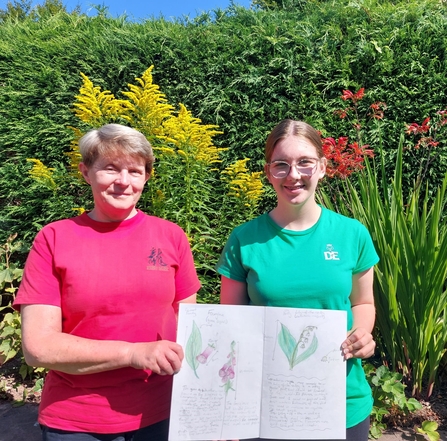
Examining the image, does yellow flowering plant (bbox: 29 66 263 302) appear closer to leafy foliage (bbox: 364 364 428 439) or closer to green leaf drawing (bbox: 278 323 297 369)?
leafy foliage (bbox: 364 364 428 439)

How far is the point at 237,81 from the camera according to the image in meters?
4.38

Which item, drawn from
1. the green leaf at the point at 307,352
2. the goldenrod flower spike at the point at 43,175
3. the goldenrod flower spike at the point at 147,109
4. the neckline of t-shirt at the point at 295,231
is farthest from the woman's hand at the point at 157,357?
the goldenrod flower spike at the point at 43,175

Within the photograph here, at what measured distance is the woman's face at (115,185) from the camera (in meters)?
1.54

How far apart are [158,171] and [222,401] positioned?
7.91ft

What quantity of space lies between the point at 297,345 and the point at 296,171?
0.62m

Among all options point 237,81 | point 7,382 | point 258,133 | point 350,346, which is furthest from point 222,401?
point 237,81

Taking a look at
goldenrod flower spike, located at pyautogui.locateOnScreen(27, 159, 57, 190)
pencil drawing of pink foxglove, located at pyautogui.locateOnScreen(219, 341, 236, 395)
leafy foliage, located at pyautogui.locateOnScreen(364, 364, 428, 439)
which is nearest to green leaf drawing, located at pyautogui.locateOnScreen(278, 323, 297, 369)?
pencil drawing of pink foxglove, located at pyautogui.locateOnScreen(219, 341, 236, 395)

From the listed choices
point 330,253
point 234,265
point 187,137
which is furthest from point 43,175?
point 330,253

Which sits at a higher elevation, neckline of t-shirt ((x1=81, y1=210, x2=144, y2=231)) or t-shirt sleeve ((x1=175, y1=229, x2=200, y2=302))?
neckline of t-shirt ((x1=81, y1=210, x2=144, y2=231))

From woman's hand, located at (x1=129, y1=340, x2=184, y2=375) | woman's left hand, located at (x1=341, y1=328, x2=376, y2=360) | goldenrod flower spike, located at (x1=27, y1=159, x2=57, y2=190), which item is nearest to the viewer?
woman's hand, located at (x1=129, y1=340, x2=184, y2=375)

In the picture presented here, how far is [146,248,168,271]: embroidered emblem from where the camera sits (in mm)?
1541

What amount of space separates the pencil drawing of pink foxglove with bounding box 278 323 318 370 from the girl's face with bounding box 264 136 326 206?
0.46 metres

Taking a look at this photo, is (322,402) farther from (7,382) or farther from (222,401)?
(7,382)

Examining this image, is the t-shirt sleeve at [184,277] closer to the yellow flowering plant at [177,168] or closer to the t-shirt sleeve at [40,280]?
the t-shirt sleeve at [40,280]
